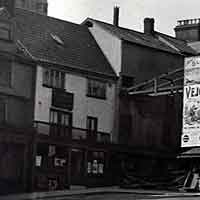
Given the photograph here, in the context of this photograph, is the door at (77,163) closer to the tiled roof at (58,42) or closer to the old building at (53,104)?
the old building at (53,104)

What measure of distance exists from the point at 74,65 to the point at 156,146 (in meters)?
11.1

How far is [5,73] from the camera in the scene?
56.4 meters

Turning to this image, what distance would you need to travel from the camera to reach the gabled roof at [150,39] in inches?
2645

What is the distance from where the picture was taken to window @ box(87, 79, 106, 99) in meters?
62.6

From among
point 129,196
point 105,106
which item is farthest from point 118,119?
point 129,196

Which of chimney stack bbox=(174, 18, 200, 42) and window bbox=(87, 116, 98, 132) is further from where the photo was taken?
chimney stack bbox=(174, 18, 200, 42)

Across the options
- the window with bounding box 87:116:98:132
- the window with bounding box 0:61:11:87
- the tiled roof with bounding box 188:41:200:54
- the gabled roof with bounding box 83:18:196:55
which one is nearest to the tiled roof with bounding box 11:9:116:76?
the gabled roof with bounding box 83:18:196:55

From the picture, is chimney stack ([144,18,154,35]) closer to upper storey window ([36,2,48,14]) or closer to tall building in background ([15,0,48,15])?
tall building in background ([15,0,48,15])

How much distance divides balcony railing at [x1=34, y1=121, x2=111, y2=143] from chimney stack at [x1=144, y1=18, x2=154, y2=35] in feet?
59.2

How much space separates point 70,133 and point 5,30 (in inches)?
385

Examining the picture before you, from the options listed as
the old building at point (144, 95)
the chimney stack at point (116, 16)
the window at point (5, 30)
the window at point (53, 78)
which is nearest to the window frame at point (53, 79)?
the window at point (53, 78)

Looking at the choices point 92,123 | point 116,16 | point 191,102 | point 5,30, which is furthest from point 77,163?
point 116,16

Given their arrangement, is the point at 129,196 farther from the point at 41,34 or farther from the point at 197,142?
the point at 41,34

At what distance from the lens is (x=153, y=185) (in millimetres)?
54469
